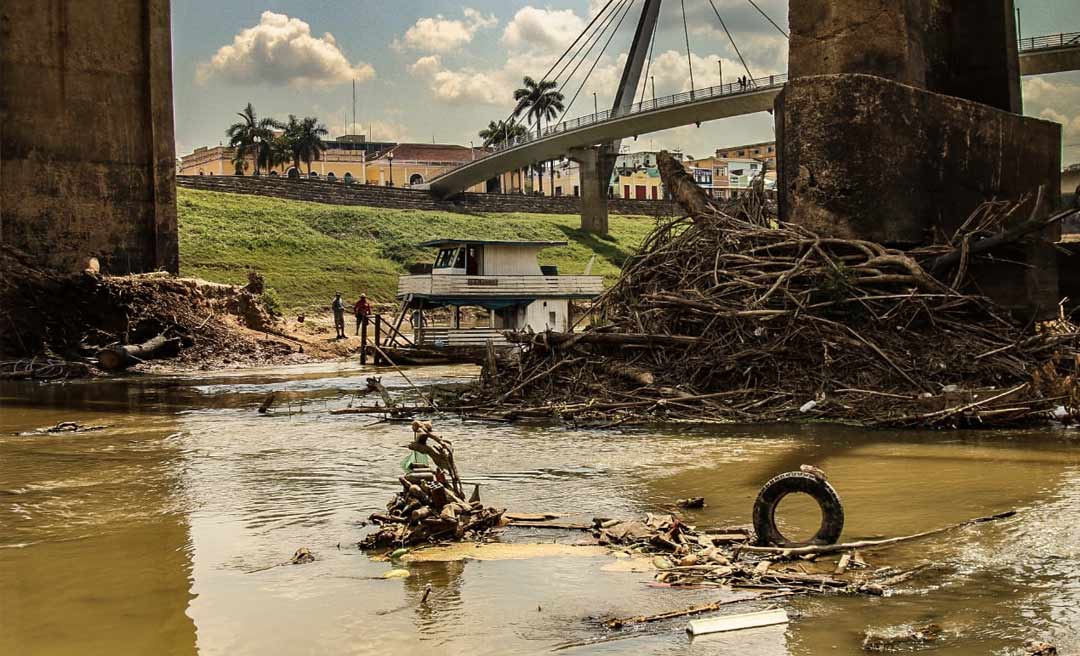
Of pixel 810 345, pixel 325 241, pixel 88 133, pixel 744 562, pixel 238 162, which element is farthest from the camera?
pixel 238 162

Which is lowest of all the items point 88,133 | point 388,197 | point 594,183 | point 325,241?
point 325,241

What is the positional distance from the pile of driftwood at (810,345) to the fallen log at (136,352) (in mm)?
10883

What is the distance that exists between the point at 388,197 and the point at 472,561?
60.9 metres

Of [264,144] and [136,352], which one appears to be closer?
[136,352]

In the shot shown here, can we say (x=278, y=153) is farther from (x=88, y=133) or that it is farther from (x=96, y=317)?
(x=96, y=317)

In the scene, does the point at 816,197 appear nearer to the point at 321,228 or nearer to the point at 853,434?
the point at 853,434

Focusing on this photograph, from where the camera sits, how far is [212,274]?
38.8m

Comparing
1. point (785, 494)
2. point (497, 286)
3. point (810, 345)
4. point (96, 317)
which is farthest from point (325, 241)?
point (785, 494)

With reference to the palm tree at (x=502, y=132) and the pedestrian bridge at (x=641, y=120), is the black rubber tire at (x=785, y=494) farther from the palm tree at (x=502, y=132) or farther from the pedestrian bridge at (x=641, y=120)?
the palm tree at (x=502, y=132)

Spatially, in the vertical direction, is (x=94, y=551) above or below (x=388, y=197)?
below

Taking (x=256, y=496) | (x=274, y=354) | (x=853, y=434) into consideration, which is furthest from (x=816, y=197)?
(x=274, y=354)

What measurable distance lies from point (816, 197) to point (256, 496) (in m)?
6.62

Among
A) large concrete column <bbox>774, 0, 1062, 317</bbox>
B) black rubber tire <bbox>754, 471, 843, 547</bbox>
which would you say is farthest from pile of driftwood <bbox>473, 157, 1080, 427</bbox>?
black rubber tire <bbox>754, 471, 843, 547</bbox>

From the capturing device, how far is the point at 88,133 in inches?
928
